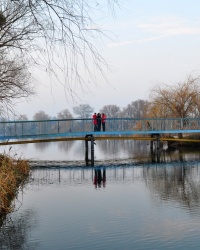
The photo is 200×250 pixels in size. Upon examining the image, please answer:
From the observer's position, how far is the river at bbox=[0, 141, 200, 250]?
8367 millimetres

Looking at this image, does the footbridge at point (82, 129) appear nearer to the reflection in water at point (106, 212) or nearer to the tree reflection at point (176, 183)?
the tree reflection at point (176, 183)

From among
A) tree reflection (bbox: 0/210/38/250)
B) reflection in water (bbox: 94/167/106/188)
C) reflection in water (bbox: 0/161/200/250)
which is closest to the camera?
tree reflection (bbox: 0/210/38/250)

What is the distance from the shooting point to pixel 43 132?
88.5ft

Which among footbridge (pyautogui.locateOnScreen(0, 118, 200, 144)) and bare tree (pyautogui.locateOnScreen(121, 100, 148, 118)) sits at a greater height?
bare tree (pyautogui.locateOnScreen(121, 100, 148, 118))

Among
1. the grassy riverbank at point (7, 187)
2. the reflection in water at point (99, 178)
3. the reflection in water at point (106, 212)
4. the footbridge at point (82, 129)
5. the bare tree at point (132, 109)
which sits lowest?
the reflection in water at point (106, 212)

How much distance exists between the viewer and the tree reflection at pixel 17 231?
27.3 feet

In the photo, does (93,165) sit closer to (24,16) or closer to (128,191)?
(128,191)

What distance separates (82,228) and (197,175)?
9.49 metres

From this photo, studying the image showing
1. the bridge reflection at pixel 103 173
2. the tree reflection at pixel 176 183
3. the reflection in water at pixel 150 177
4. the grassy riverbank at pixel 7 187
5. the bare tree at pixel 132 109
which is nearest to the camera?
the grassy riverbank at pixel 7 187

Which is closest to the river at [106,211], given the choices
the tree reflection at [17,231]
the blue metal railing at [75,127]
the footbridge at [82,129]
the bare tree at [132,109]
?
the tree reflection at [17,231]

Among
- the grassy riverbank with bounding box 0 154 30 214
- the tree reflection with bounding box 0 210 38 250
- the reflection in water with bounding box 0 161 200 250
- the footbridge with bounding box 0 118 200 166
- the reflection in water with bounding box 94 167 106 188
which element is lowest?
the tree reflection with bounding box 0 210 38 250

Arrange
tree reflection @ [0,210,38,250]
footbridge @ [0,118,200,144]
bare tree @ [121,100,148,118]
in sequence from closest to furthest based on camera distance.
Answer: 1. tree reflection @ [0,210,38,250]
2. footbridge @ [0,118,200,144]
3. bare tree @ [121,100,148,118]

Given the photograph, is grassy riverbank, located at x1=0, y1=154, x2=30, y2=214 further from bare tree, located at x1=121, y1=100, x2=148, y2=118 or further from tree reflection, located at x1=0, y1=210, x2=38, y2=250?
bare tree, located at x1=121, y1=100, x2=148, y2=118

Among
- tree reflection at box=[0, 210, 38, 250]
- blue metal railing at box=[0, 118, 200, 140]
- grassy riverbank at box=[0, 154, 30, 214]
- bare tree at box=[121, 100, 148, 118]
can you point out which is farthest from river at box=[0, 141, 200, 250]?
bare tree at box=[121, 100, 148, 118]
